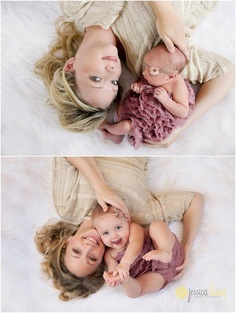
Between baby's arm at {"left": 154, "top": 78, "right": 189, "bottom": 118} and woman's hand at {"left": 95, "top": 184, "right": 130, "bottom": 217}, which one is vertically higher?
baby's arm at {"left": 154, "top": 78, "right": 189, "bottom": 118}

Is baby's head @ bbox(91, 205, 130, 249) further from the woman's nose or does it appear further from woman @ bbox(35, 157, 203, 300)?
the woman's nose

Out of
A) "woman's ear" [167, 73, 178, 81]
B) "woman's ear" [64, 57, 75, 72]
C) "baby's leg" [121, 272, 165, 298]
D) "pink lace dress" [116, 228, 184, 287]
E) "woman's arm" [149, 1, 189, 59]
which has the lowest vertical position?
"baby's leg" [121, 272, 165, 298]

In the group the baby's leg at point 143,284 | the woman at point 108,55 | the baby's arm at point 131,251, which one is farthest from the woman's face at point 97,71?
the baby's leg at point 143,284

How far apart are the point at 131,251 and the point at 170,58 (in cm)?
45

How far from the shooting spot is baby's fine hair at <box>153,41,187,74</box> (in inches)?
46.6

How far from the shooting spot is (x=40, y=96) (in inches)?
51.8

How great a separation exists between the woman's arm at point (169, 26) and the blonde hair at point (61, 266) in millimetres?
490

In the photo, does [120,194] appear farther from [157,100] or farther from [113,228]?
[157,100]

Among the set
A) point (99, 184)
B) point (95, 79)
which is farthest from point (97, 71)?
point (99, 184)

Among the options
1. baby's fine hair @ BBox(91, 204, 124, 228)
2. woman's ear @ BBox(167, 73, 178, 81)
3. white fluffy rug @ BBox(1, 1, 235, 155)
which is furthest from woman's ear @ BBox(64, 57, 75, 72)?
baby's fine hair @ BBox(91, 204, 124, 228)

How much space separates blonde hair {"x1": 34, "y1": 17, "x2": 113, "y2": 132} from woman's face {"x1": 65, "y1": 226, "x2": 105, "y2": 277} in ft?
0.83

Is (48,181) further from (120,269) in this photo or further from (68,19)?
(68,19)
